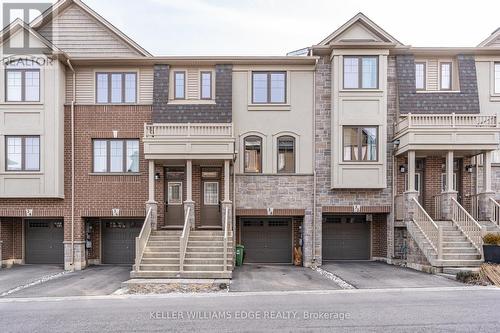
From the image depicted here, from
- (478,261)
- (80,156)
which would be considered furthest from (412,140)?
(80,156)

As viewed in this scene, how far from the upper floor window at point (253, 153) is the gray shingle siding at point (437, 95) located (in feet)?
20.8

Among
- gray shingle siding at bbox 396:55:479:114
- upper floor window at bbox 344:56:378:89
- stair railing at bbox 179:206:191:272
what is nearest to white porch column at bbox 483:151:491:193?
gray shingle siding at bbox 396:55:479:114

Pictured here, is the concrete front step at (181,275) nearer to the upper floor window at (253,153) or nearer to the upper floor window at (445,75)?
the upper floor window at (253,153)

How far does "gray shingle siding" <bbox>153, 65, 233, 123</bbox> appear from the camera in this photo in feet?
50.3

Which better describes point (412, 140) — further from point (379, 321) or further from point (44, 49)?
point (44, 49)

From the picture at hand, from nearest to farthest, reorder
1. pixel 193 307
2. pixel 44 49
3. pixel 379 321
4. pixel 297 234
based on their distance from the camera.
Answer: pixel 379 321
pixel 193 307
pixel 44 49
pixel 297 234

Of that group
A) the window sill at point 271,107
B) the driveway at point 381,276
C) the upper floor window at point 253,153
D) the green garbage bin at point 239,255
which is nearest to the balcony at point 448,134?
the driveway at point 381,276

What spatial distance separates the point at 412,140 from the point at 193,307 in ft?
34.6

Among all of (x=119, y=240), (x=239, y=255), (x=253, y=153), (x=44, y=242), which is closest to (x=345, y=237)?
(x=239, y=255)

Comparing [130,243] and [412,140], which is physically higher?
[412,140]

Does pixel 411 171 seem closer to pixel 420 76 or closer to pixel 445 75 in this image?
pixel 420 76

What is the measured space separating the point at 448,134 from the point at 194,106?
10.5 m

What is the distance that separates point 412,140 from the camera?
14.2 metres

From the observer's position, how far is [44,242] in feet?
53.3
